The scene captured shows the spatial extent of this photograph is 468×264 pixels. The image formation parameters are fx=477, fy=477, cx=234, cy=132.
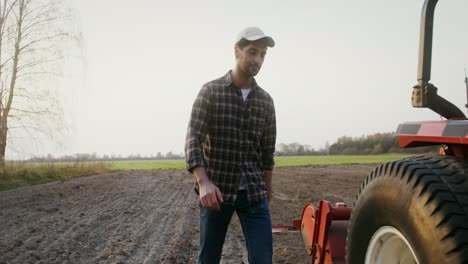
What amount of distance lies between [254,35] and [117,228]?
5.45 m

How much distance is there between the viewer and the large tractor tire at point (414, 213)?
1.49m

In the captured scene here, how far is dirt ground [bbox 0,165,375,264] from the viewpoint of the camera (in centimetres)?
552

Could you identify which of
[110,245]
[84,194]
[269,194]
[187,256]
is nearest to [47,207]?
[84,194]

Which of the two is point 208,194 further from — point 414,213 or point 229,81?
point 414,213

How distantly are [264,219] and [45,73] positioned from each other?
19434 millimetres

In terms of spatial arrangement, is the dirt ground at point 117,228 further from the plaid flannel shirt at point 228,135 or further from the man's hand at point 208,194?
the man's hand at point 208,194

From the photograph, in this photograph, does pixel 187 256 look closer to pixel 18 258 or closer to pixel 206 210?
pixel 18 258

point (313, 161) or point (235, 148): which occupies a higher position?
point (235, 148)

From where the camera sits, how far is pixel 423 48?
78.5 inches

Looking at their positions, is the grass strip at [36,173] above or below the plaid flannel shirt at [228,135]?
below

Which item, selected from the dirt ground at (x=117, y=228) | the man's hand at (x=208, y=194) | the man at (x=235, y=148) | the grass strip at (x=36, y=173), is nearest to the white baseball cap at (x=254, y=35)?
the man at (x=235, y=148)

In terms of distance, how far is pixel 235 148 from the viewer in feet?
8.98

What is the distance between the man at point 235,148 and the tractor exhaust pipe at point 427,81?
2.83ft

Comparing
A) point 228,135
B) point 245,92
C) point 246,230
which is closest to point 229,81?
point 245,92
